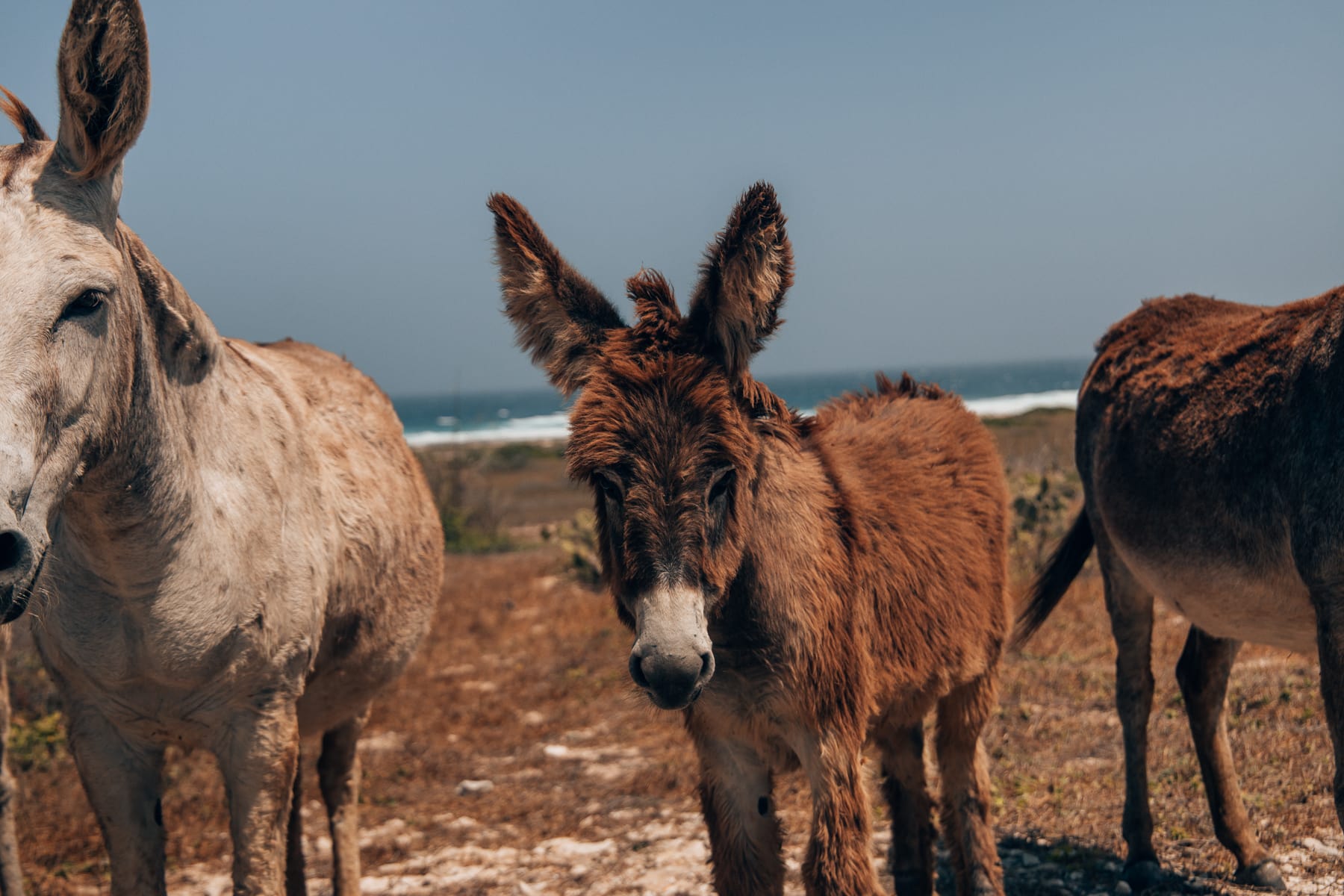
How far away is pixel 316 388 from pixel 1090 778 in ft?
14.6

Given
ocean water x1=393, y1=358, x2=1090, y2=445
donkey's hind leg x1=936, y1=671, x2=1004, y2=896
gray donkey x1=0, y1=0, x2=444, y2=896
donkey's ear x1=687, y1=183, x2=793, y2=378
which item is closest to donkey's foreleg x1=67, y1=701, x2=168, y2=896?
gray donkey x1=0, y1=0, x2=444, y2=896

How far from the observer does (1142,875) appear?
4145 mm

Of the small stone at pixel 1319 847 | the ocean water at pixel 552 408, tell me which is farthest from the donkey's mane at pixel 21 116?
the ocean water at pixel 552 408

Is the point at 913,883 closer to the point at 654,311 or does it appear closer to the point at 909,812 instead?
the point at 909,812

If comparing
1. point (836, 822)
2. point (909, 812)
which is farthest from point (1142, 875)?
point (836, 822)

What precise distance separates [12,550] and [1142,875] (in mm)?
4292

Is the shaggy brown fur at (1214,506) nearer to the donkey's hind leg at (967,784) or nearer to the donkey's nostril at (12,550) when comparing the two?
the donkey's hind leg at (967,784)

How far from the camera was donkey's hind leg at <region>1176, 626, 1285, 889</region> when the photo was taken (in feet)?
13.1

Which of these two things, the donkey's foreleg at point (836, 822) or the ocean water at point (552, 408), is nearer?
the donkey's foreleg at point (836, 822)

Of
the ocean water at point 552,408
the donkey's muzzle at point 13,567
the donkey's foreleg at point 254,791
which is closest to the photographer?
the donkey's muzzle at point 13,567

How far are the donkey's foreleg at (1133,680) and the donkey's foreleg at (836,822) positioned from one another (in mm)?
2016

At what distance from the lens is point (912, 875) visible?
4.09 meters

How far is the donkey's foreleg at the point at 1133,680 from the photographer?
4.33m

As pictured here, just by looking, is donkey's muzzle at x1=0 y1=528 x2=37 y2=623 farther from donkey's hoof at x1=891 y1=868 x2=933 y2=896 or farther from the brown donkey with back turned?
donkey's hoof at x1=891 y1=868 x2=933 y2=896
